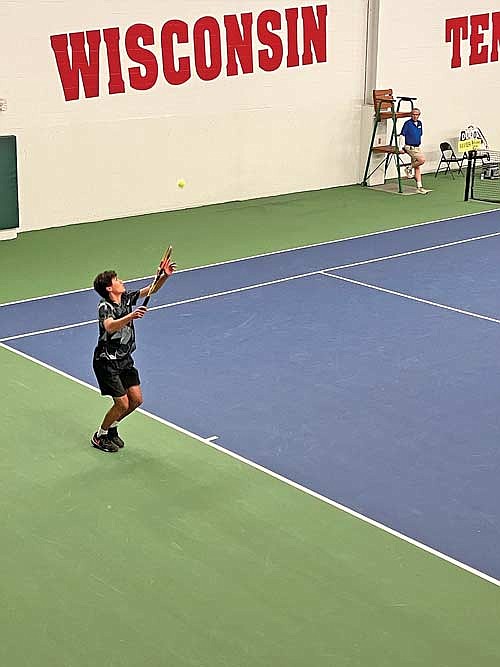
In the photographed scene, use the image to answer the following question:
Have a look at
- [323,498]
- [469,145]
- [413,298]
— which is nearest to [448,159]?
[469,145]

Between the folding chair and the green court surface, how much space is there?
46.1 feet

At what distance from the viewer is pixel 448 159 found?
2331cm

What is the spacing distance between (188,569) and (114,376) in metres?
2.11

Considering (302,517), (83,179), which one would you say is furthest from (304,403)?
(83,179)

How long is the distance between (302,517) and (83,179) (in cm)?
1093

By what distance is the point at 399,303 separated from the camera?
13.8m

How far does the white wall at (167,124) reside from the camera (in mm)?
17125

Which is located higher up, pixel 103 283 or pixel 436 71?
pixel 436 71

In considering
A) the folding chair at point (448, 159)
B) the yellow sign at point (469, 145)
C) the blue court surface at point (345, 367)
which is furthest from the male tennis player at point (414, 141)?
the blue court surface at point (345, 367)

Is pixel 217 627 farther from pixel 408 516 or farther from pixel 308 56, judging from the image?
pixel 308 56

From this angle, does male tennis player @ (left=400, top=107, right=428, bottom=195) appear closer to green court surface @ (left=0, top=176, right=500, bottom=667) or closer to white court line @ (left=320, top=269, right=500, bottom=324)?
white court line @ (left=320, top=269, right=500, bottom=324)

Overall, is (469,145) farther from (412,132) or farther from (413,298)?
(413,298)

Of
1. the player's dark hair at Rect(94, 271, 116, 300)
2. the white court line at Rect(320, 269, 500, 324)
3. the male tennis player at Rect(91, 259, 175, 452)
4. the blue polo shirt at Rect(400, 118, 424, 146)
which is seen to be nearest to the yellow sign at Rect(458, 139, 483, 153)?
the blue polo shirt at Rect(400, 118, 424, 146)

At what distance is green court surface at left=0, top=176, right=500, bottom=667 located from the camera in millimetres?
6523
